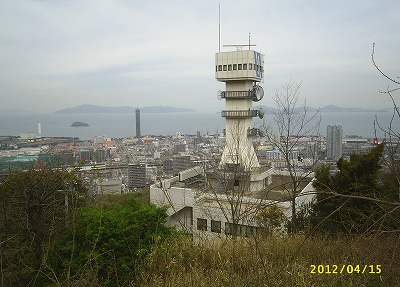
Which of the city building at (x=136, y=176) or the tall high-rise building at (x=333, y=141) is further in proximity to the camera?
the city building at (x=136, y=176)

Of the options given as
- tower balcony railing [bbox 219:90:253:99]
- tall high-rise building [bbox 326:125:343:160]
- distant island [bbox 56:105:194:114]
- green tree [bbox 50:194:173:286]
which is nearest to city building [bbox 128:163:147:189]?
tower balcony railing [bbox 219:90:253:99]

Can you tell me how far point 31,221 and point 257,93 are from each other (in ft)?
44.6

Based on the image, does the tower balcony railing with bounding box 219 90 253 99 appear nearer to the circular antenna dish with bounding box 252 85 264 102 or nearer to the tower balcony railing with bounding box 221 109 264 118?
the circular antenna dish with bounding box 252 85 264 102

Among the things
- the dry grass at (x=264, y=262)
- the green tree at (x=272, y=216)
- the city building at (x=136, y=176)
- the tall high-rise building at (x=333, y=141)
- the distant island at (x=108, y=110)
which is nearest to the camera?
the dry grass at (x=264, y=262)

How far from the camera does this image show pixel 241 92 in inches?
680

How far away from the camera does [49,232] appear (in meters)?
5.48

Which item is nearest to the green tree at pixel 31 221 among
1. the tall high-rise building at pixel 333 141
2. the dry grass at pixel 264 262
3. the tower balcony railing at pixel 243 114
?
the dry grass at pixel 264 262

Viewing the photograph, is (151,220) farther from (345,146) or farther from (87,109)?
(87,109)

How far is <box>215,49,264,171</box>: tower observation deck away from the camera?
1683cm

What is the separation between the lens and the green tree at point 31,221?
4.94 metres

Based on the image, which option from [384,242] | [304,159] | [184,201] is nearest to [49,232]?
[384,242]
